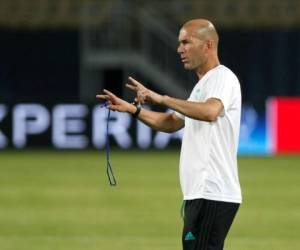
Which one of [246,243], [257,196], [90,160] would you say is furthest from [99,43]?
[246,243]

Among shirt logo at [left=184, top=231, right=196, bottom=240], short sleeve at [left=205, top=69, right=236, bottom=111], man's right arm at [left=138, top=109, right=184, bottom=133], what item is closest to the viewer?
short sleeve at [left=205, top=69, right=236, bottom=111]

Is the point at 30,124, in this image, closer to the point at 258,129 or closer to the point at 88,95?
the point at 88,95

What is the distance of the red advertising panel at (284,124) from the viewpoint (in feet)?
67.9

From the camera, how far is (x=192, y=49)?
5711 mm

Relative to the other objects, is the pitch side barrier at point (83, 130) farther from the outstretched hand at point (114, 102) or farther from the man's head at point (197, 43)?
the man's head at point (197, 43)

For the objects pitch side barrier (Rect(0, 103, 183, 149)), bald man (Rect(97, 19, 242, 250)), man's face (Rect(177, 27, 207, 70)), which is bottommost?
pitch side barrier (Rect(0, 103, 183, 149))

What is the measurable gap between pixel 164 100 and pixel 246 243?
436 cm

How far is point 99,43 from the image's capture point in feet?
76.7

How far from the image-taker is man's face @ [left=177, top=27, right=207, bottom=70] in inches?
225

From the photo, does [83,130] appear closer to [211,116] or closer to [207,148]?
[207,148]

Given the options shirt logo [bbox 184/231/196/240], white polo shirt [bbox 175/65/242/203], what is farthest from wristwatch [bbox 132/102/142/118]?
shirt logo [bbox 184/231/196/240]

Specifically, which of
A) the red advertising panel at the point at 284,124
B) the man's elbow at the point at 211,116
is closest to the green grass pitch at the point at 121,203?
the red advertising panel at the point at 284,124

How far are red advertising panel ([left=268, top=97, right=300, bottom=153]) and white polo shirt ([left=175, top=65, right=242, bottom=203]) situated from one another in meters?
15.1

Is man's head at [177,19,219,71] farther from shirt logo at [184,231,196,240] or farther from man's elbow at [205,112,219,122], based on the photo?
shirt logo at [184,231,196,240]
